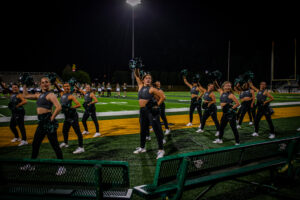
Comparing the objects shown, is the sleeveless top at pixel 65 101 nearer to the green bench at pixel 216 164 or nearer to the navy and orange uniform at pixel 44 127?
the navy and orange uniform at pixel 44 127

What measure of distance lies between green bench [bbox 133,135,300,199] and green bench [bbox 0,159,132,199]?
270mm

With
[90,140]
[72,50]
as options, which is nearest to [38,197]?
[90,140]

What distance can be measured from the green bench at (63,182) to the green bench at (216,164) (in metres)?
0.27

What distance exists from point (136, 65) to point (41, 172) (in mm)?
3973

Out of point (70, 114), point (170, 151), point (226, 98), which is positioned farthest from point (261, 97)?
point (70, 114)

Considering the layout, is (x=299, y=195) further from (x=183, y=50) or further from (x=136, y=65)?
(x=183, y=50)

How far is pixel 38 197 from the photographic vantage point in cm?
244

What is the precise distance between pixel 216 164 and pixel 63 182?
2.01 meters

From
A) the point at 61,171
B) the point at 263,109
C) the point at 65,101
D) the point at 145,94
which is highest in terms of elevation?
the point at 145,94

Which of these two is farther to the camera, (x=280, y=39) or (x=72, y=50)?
(x=72, y=50)

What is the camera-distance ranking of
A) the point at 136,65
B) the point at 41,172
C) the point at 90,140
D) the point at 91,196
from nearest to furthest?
the point at 41,172, the point at 91,196, the point at 136,65, the point at 90,140

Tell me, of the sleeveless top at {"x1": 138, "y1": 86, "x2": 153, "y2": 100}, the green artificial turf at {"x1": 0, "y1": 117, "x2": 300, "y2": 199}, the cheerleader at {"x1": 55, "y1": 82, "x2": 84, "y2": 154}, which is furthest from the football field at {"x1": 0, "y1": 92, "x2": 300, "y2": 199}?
the sleeveless top at {"x1": 138, "y1": 86, "x2": 153, "y2": 100}

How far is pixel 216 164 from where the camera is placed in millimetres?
2967

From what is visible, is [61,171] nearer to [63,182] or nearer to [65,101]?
[63,182]
